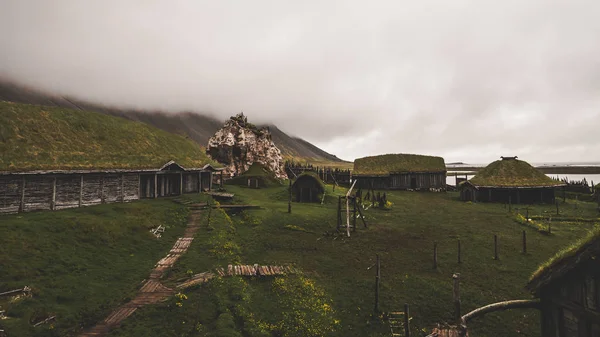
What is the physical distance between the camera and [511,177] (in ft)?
142

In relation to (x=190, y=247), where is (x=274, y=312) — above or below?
below

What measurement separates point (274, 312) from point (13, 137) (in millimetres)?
25439

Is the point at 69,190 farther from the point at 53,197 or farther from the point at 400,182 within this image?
the point at 400,182

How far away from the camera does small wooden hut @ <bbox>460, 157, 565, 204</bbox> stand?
138 feet

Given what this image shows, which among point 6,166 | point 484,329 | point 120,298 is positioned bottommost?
point 484,329

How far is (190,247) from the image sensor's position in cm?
1898

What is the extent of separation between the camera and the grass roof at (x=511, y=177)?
138ft

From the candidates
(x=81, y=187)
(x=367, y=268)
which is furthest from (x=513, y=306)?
(x=81, y=187)

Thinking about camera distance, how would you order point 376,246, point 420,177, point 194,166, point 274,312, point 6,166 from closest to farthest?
point 274,312
point 6,166
point 376,246
point 194,166
point 420,177

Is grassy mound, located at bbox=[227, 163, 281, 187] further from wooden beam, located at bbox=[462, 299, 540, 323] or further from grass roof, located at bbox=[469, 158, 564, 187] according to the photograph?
wooden beam, located at bbox=[462, 299, 540, 323]

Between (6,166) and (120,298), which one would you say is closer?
(120,298)

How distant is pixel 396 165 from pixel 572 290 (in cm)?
5548

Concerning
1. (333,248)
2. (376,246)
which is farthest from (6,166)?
(376,246)

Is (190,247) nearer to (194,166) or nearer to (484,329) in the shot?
(484,329)
